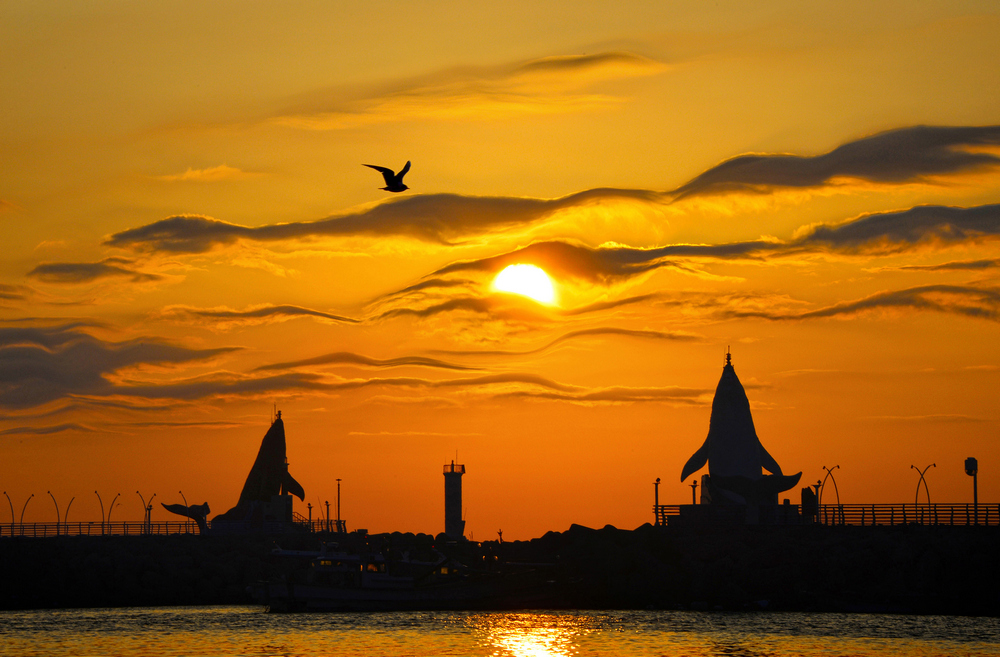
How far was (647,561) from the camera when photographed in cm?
9500

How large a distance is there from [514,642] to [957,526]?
120ft

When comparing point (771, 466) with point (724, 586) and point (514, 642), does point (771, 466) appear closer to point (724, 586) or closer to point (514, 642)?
point (724, 586)

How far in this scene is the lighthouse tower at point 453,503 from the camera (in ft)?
439

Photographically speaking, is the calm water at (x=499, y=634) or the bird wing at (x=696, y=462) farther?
the bird wing at (x=696, y=462)

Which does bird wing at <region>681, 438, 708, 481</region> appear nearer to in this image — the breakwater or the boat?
the breakwater

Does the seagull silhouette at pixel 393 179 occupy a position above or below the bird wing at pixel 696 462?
above

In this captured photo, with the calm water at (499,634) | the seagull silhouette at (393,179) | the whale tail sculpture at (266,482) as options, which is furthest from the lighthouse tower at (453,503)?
the seagull silhouette at (393,179)

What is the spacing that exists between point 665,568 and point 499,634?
19.3 metres

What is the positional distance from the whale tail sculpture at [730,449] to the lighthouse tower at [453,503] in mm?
26006

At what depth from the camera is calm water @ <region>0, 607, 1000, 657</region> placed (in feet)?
233

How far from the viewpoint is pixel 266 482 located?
133500mm

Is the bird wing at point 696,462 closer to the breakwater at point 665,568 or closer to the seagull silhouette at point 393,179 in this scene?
the breakwater at point 665,568

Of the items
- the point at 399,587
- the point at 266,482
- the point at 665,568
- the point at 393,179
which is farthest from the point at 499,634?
the point at 266,482

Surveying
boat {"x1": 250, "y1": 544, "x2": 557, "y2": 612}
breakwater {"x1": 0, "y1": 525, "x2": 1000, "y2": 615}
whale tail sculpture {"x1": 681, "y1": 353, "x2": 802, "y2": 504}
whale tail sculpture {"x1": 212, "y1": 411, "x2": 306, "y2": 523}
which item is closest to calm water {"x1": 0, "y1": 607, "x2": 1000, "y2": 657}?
boat {"x1": 250, "y1": 544, "x2": 557, "y2": 612}
